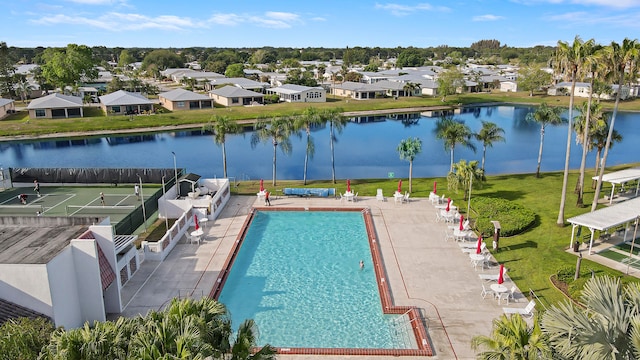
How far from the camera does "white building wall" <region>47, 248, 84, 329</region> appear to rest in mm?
17703

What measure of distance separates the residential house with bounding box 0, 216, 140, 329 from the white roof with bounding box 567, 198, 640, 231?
24824 millimetres

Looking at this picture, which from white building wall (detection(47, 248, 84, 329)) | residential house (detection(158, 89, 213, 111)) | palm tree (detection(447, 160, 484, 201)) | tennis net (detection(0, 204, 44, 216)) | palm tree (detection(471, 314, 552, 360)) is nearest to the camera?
palm tree (detection(471, 314, 552, 360))

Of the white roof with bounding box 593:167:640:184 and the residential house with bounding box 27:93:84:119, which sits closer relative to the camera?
the white roof with bounding box 593:167:640:184

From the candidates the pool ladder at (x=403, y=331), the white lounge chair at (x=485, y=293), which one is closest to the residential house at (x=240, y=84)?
the white lounge chair at (x=485, y=293)

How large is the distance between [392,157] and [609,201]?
28.7 m

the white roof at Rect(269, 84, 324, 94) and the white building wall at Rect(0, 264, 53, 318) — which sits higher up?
the white roof at Rect(269, 84, 324, 94)

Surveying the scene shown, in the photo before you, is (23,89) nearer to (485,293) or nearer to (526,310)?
(485,293)

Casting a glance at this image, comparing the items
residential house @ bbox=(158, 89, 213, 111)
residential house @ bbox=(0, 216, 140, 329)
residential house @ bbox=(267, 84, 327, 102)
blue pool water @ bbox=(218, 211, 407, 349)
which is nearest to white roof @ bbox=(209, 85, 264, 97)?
residential house @ bbox=(158, 89, 213, 111)

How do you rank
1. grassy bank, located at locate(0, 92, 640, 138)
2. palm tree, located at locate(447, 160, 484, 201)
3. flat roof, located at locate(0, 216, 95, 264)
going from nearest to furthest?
flat roof, located at locate(0, 216, 95, 264), palm tree, located at locate(447, 160, 484, 201), grassy bank, located at locate(0, 92, 640, 138)

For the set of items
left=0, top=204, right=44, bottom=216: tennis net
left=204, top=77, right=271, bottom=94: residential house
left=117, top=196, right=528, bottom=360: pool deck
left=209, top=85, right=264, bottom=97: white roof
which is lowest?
left=117, top=196, right=528, bottom=360: pool deck

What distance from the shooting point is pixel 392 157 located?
5978cm

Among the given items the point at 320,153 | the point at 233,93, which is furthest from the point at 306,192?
the point at 233,93

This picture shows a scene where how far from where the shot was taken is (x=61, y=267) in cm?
1836

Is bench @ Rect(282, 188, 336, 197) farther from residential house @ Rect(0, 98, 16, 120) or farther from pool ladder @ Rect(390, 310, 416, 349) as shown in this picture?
residential house @ Rect(0, 98, 16, 120)
